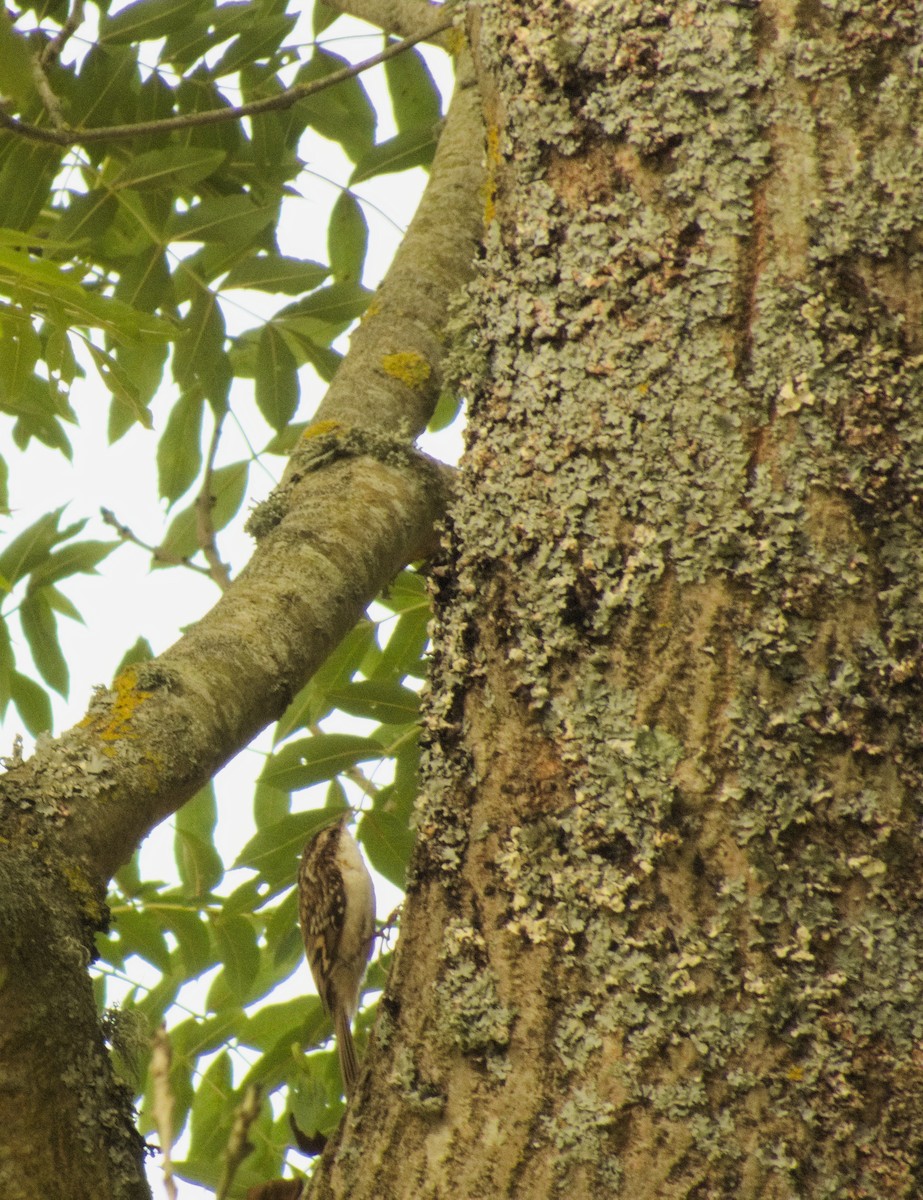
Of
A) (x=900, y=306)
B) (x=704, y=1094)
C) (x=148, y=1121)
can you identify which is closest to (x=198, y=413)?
(x=148, y=1121)

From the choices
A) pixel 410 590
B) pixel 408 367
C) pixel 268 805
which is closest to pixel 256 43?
pixel 408 367

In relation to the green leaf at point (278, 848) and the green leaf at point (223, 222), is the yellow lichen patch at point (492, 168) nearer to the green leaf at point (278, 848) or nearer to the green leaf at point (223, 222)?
the green leaf at point (223, 222)

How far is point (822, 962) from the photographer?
126 centimetres

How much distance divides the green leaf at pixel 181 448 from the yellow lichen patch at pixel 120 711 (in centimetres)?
176

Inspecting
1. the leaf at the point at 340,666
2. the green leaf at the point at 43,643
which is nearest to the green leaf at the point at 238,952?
the leaf at the point at 340,666

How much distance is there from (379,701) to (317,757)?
0.21 metres

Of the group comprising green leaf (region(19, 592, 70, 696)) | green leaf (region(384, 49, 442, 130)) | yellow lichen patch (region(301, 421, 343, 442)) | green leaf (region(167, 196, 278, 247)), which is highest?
green leaf (region(384, 49, 442, 130))

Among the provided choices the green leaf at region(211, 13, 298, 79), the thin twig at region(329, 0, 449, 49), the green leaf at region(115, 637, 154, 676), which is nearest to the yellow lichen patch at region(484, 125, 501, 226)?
the green leaf at region(211, 13, 298, 79)

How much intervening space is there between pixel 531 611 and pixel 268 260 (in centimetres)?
184

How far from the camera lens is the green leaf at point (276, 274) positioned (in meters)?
2.95

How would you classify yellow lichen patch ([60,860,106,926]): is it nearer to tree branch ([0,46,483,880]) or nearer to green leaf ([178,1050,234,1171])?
tree branch ([0,46,483,880])

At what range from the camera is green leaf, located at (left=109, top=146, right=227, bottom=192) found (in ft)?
8.96

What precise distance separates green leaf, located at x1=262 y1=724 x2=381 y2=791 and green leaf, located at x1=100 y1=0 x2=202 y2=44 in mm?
1746

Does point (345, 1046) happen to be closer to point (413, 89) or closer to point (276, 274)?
point (276, 274)
